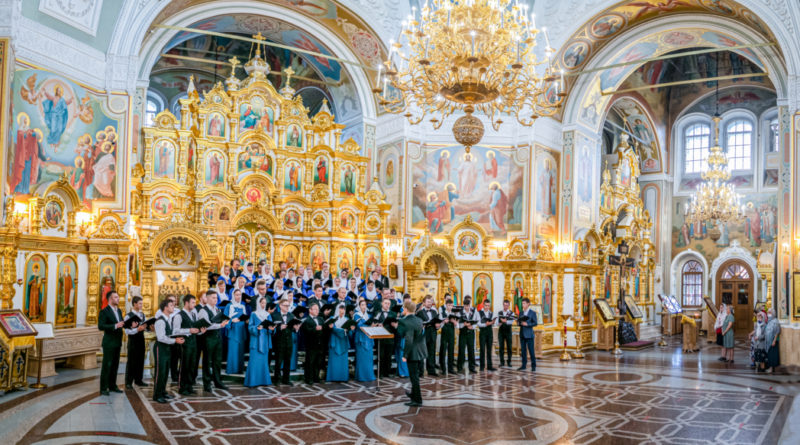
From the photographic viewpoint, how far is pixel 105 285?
14070 mm

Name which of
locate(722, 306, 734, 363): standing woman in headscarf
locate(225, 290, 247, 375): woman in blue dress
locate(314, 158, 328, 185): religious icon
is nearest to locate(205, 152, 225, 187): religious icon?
locate(314, 158, 328, 185): religious icon

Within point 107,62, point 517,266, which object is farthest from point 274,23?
point 517,266

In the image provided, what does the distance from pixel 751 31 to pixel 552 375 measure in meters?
11.0

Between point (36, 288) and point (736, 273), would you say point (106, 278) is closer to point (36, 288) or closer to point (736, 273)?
point (36, 288)

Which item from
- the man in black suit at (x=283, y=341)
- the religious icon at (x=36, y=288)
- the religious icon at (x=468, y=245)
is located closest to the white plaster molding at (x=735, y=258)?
the religious icon at (x=468, y=245)

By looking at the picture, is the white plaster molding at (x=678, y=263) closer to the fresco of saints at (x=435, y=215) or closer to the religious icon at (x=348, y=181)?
the fresco of saints at (x=435, y=215)

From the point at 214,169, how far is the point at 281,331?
7795 mm

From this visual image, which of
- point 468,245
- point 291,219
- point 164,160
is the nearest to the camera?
point 164,160

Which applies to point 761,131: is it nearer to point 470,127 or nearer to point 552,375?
point 552,375

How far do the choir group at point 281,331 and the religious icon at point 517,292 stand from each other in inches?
144

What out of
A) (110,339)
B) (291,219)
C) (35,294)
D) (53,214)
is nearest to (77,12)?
(53,214)

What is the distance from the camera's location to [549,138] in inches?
785

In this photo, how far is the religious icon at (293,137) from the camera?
63.5ft

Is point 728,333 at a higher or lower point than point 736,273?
lower
